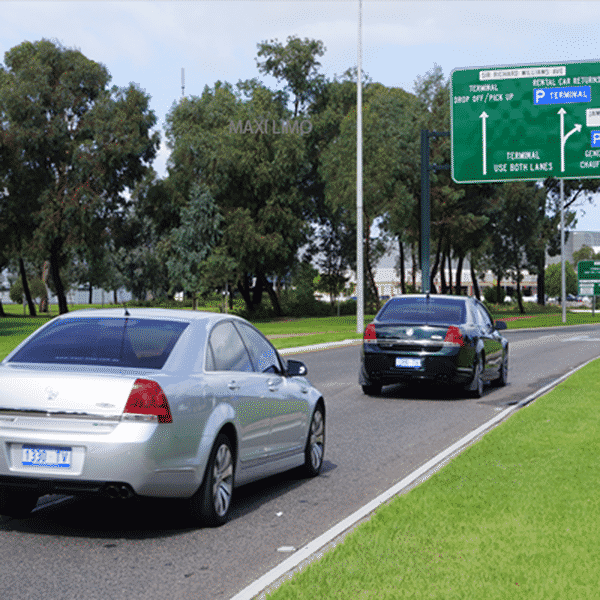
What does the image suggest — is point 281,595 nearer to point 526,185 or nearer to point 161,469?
point 161,469

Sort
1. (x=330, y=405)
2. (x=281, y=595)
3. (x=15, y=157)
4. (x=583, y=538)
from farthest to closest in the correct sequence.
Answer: (x=15, y=157)
(x=330, y=405)
(x=583, y=538)
(x=281, y=595)

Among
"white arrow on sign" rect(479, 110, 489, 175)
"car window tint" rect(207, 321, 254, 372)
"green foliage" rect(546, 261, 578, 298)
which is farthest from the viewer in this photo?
"green foliage" rect(546, 261, 578, 298)

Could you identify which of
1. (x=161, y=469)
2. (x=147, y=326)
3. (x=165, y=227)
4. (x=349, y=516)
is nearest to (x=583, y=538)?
(x=349, y=516)

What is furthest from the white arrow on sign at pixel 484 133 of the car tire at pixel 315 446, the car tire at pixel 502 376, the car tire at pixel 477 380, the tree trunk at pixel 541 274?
the tree trunk at pixel 541 274

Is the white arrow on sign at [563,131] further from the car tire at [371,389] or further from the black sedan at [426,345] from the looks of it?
the car tire at [371,389]

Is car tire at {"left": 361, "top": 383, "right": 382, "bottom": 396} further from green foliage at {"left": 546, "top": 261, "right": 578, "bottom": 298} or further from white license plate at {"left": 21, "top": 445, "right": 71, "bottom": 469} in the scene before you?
green foliage at {"left": 546, "top": 261, "right": 578, "bottom": 298}

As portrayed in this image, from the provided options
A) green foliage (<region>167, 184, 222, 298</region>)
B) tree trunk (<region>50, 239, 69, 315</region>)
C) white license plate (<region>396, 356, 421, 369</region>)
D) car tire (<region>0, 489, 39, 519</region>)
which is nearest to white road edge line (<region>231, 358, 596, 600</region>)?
car tire (<region>0, 489, 39, 519</region>)

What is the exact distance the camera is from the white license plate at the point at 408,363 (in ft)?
51.8

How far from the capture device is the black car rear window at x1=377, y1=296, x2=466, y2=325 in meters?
16.2

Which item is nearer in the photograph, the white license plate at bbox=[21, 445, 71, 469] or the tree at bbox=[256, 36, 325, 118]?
the white license plate at bbox=[21, 445, 71, 469]

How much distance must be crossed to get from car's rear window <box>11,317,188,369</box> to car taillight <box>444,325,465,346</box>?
893 cm

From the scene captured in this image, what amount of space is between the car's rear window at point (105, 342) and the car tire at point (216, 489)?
2.49 ft

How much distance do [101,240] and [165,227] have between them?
28.8 feet

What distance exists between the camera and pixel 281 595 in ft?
16.8
